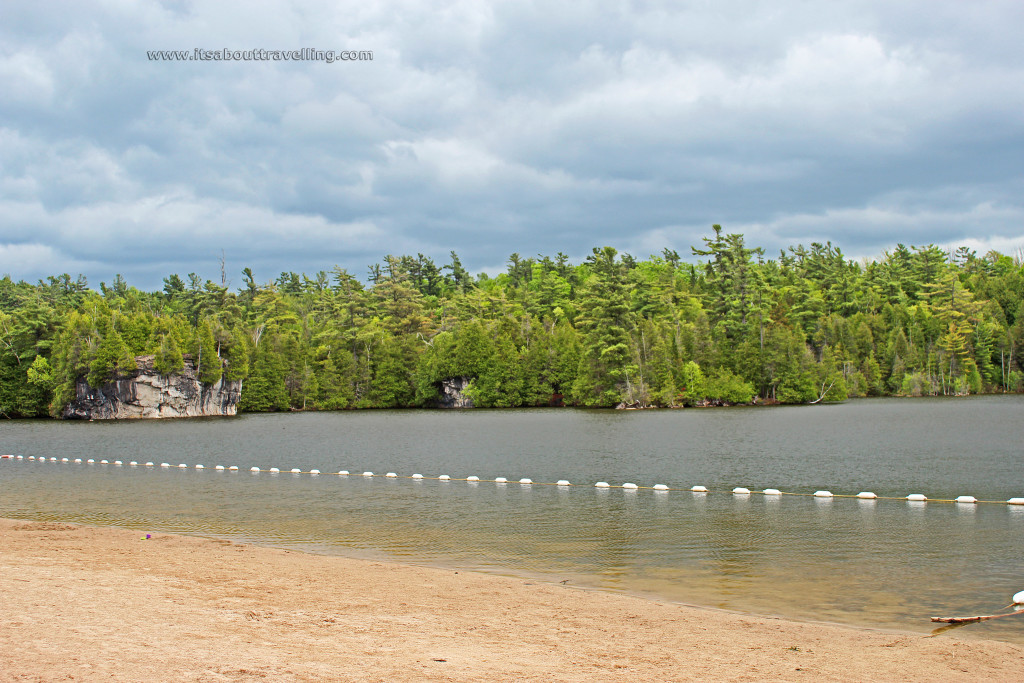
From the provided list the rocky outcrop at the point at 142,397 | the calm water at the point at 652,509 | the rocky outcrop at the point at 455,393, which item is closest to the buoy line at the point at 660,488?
the calm water at the point at 652,509

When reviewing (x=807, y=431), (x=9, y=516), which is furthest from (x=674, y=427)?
(x=9, y=516)

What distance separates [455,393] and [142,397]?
42036 mm

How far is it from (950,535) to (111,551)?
754 inches

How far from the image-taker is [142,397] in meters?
90.5

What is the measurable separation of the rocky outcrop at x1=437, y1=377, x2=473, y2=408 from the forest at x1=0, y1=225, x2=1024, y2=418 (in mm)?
1159

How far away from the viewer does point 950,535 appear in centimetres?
1694

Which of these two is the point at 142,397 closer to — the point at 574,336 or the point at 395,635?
the point at 574,336

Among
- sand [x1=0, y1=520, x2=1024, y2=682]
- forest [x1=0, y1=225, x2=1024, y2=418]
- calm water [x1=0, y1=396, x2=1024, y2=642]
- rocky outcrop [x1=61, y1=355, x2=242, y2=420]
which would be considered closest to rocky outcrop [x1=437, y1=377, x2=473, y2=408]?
forest [x1=0, y1=225, x2=1024, y2=418]

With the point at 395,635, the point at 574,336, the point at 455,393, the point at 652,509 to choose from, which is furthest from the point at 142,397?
the point at 395,635

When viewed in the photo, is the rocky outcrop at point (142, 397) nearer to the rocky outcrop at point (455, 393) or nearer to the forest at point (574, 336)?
the forest at point (574, 336)

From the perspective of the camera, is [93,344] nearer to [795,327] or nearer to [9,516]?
[9,516]

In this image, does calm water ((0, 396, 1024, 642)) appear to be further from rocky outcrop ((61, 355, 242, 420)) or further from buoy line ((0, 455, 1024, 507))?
rocky outcrop ((61, 355, 242, 420))

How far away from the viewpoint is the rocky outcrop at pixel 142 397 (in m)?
90.0

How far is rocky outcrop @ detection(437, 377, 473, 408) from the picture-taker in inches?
4178
